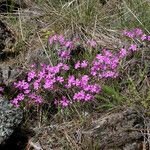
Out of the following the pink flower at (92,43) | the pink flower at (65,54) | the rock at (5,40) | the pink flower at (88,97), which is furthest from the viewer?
the rock at (5,40)

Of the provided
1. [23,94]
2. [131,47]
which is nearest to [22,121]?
[23,94]

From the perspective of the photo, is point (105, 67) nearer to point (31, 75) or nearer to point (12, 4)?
point (31, 75)

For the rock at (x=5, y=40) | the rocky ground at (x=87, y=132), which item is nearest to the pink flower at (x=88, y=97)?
the rocky ground at (x=87, y=132)

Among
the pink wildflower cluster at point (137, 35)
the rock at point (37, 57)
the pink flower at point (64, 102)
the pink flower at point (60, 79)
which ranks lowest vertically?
the pink flower at point (64, 102)

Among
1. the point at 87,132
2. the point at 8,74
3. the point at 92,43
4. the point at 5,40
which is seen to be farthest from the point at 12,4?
the point at 87,132

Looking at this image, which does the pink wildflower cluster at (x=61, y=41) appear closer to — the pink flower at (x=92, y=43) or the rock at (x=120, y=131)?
the pink flower at (x=92, y=43)

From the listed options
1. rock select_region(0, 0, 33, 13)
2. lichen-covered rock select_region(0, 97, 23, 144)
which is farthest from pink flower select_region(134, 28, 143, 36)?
rock select_region(0, 0, 33, 13)

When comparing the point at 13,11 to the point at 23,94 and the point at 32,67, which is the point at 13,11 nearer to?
the point at 32,67
